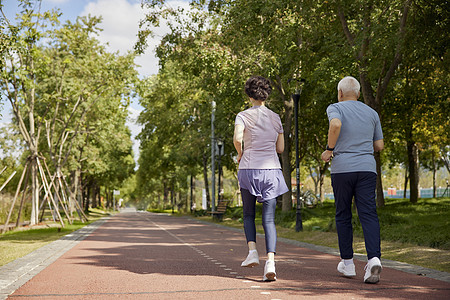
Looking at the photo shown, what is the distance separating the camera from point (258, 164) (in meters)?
6.18

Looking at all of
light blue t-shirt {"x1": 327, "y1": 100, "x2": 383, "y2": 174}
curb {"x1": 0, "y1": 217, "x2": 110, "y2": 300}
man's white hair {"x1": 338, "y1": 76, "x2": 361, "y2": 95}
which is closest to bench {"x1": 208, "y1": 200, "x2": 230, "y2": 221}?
curb {"x1": 0, "y1": 217, "x2": 110, "y2": 300}

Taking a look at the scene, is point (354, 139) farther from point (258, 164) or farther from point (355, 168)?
point (258, 164)

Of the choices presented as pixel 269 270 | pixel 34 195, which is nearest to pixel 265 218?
pixel 269 270

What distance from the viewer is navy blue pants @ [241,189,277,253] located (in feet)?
19.9

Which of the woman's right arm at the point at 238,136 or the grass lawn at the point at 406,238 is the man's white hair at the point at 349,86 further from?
the grass lawn at the point at 406,238

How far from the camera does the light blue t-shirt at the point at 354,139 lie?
19.8ft

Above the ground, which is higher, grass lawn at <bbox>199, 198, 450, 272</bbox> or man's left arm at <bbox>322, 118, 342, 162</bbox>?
man's left arm at <bbox>322, 118, 342, 162</bbox>

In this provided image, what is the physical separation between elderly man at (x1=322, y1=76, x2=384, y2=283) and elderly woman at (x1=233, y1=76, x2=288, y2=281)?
0.61 m

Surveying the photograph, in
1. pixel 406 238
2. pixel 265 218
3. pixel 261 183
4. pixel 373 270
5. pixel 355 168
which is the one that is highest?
pixel 355 168

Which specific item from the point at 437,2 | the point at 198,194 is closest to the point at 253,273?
the point at 437,2

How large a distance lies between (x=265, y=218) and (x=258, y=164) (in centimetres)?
60

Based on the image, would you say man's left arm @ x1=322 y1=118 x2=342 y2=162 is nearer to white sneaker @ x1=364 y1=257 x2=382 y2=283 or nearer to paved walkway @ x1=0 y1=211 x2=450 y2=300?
white sneaker @ x1=364 y1=257 x2=382 y2=283

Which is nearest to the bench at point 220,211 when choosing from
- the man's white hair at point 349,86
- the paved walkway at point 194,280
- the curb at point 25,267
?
the curb at point 25,267

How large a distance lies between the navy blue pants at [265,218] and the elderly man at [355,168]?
74 cm
